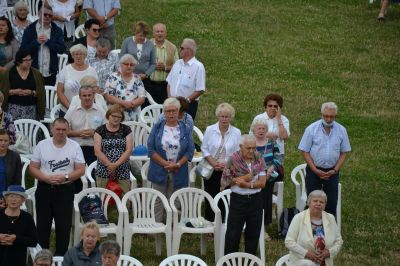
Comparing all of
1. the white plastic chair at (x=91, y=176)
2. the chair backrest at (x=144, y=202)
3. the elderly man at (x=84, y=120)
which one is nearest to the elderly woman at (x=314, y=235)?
the chair backrest at (x=144, y=202)

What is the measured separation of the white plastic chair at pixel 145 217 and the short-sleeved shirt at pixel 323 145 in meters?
1.96

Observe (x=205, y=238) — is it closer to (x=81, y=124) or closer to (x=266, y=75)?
(x=81, y=124)

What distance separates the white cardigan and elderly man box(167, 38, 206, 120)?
14.7 ft

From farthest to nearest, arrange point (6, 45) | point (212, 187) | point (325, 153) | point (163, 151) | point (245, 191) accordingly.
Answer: point (6, 45)
point (212, 187)
point (325, 153)
point (163, 151)
point (245, 191)

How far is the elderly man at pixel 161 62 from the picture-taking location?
19047mm

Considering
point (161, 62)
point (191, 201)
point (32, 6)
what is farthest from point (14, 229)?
point (32, 6)

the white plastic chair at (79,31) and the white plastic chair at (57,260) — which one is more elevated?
the white plastic chair at (79,31)

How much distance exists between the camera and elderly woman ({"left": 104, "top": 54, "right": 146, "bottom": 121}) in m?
17.4

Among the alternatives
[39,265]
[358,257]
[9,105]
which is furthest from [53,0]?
[39,265]

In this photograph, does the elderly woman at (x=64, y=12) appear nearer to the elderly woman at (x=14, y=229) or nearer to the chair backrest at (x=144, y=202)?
the chair backrest at (x=144, y=202)

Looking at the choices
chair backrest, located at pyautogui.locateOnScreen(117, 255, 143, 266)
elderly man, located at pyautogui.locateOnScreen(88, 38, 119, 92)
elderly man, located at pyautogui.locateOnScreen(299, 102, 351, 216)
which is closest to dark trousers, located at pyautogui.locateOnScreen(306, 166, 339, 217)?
elderly man, located at pyautogui.locateOnScreen(299, 102, 351, 216)

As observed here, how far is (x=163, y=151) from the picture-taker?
16.0 meters

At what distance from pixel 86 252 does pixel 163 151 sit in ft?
9.34

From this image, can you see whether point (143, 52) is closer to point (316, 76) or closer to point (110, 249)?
point (316, 76)
